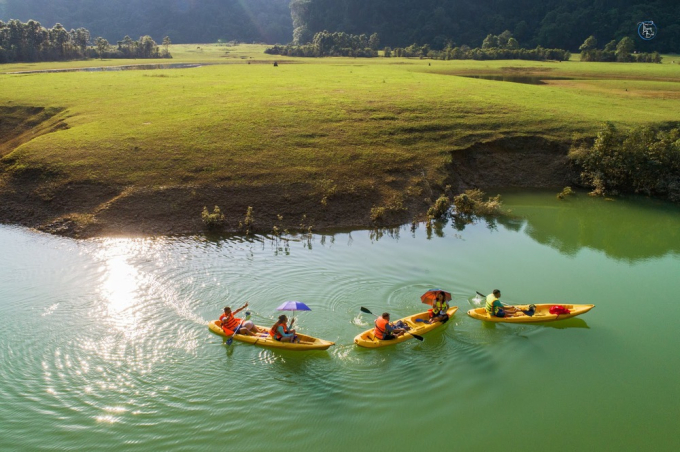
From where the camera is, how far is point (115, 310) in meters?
15.2

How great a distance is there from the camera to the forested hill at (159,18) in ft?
576

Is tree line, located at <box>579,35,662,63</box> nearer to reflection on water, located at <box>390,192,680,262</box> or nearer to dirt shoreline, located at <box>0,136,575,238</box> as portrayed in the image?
reflection on water, located at <box>390,192,680,262</box>

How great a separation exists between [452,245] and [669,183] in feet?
47.2

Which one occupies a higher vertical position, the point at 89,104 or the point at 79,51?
the point at 79,51

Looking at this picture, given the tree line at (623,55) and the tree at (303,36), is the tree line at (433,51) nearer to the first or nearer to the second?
the tree line at (623,55)

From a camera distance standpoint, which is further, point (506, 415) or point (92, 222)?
point (92, 222)

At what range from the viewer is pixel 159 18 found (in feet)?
606

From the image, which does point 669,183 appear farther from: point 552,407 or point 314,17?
point 314,17

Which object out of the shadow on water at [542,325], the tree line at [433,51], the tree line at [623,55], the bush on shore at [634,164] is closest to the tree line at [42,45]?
the tree line at [433,51]

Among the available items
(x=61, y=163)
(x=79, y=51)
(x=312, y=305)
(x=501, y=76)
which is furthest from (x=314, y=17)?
(x=312, y=305)

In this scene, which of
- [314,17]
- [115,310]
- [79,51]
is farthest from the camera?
[314,17]

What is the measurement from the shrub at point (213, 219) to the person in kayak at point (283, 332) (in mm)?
9406

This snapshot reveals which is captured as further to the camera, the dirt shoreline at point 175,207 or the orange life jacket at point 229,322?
the dirt shoreline at point 175,207

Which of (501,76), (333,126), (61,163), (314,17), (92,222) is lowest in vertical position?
(92,222)
